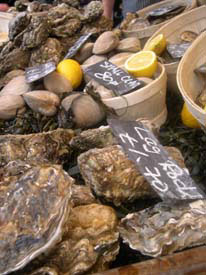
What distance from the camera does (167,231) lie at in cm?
89

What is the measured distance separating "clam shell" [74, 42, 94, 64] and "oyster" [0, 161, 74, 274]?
83 centimetres

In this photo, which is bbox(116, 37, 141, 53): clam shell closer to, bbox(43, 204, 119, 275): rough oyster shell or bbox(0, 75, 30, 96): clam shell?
bbox(0, 75, 30, 96): clam shell

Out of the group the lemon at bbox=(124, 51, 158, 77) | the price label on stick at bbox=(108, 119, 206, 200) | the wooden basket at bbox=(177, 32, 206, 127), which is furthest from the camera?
the lemon at bbox=(124, 51, 158, 77)

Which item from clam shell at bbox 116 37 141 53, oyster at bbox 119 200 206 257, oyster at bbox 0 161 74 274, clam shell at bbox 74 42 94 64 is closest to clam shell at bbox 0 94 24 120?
clam shell at bbox 74 42 94 64

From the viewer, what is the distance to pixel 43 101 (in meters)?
1.40

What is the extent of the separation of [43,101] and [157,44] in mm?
458

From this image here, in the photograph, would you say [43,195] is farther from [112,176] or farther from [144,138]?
[144,138]

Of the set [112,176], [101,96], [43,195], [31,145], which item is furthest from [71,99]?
[43,195]

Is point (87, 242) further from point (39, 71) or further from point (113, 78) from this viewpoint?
point (39, 71)

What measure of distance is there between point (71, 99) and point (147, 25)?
0.73 meters

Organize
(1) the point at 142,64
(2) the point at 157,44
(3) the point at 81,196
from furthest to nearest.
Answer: (2) the point at 157,44 → (1) the point at 142,64 → (3) the point at 81,196

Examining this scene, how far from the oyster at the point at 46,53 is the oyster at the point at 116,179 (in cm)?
69

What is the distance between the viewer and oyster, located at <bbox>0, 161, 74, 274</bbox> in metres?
0.80

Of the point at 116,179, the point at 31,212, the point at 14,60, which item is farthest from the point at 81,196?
the point at 14,60
